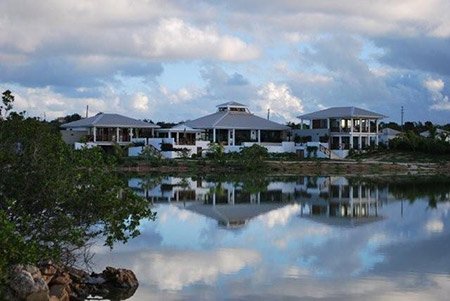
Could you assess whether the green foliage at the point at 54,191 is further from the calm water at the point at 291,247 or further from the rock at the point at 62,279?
the calm water at the point at 291,247

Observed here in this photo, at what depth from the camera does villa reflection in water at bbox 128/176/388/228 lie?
113 feet

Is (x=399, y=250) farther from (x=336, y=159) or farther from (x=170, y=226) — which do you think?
(x=336, y=159)

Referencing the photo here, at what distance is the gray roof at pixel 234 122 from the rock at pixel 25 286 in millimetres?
64563

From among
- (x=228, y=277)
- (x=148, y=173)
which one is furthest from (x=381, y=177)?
(x=228, y=277)

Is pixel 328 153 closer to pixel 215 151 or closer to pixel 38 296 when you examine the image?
pixel 215 151

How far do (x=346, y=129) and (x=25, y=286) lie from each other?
68.5 m

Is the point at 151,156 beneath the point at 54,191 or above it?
above

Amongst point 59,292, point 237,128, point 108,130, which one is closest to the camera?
A: point 59,292

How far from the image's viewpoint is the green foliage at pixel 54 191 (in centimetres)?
1728

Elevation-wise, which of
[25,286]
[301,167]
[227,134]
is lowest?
[25,286]

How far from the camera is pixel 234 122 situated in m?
81.7

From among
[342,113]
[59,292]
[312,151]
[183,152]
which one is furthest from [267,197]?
[342,113]

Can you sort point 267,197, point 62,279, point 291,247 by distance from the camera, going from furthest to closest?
point 267,197 < point 291,247 < point 62,279

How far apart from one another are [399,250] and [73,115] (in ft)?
304
